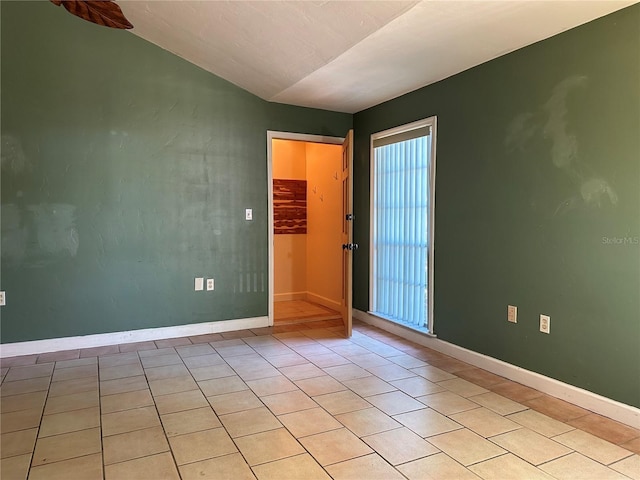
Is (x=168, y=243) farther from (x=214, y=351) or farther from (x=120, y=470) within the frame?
(x=120, y=470)

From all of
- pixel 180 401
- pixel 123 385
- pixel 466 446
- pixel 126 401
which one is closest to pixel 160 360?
pixel 123 385

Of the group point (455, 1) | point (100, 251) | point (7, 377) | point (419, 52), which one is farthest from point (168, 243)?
point (455, 1)

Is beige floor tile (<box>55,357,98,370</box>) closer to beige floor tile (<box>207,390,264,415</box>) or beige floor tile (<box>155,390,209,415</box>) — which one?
beige floor tile (<box>155,390,209,415</box>)

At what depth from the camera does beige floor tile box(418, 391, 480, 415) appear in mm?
2670

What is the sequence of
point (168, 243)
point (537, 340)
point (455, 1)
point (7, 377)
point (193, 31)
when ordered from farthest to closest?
point (168, 243) < point (193, 31) < point (7, 377) < point (537, 340) < point (455, 1)

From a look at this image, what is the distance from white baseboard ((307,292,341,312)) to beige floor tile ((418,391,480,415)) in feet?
8.70

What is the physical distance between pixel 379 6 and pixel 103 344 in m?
3.56

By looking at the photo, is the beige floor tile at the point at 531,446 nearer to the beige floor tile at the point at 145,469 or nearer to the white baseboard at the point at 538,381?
the white baseboard at the point at 538,381

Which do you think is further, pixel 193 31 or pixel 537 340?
pixel 193 31

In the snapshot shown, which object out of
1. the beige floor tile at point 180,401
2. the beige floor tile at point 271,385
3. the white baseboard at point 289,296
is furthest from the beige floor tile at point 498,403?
the white baseboard at point 289,296

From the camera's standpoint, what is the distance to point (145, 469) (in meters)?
2.03

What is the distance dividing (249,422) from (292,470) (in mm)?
550

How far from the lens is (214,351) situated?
12.6 ft

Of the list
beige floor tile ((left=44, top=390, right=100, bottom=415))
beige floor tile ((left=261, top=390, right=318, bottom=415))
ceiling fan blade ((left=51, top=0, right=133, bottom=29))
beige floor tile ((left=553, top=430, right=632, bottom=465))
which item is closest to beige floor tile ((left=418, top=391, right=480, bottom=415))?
beige floor tile ((left=553, top=430, right=632, bottom=465))
